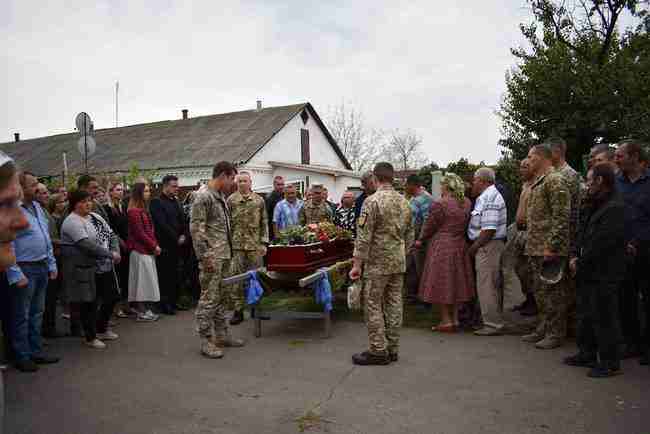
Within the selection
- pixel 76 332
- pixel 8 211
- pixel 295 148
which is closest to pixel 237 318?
pixel 76 332

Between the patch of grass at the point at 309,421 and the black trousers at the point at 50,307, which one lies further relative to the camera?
the black trousers at the point at 50,307

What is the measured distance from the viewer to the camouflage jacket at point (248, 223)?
7109mm

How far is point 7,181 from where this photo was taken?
202cm

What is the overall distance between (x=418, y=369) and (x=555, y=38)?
52.1ft

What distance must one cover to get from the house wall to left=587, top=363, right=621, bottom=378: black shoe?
2345 cm

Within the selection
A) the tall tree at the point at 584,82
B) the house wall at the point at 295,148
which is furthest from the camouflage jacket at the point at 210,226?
the house wall at the point at 295,148

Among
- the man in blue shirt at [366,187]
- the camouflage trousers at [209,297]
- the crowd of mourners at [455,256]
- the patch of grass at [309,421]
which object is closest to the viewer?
the patch of grass at [309,421]

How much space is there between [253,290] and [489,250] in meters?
2.91

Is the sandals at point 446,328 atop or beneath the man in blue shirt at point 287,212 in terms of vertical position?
beneath

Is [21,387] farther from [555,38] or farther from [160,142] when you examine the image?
[160,142]

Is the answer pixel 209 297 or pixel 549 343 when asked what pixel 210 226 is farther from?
pixel 549 343

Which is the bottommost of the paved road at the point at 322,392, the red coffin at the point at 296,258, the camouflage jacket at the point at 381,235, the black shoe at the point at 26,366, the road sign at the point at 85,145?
the paved road at the point at 322,392

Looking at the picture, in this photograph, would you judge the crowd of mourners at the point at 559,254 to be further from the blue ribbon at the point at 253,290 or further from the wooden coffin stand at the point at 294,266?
the blue ribbon at the point at 253,290

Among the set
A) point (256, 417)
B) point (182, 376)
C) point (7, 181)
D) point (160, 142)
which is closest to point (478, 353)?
point (256, 417)
